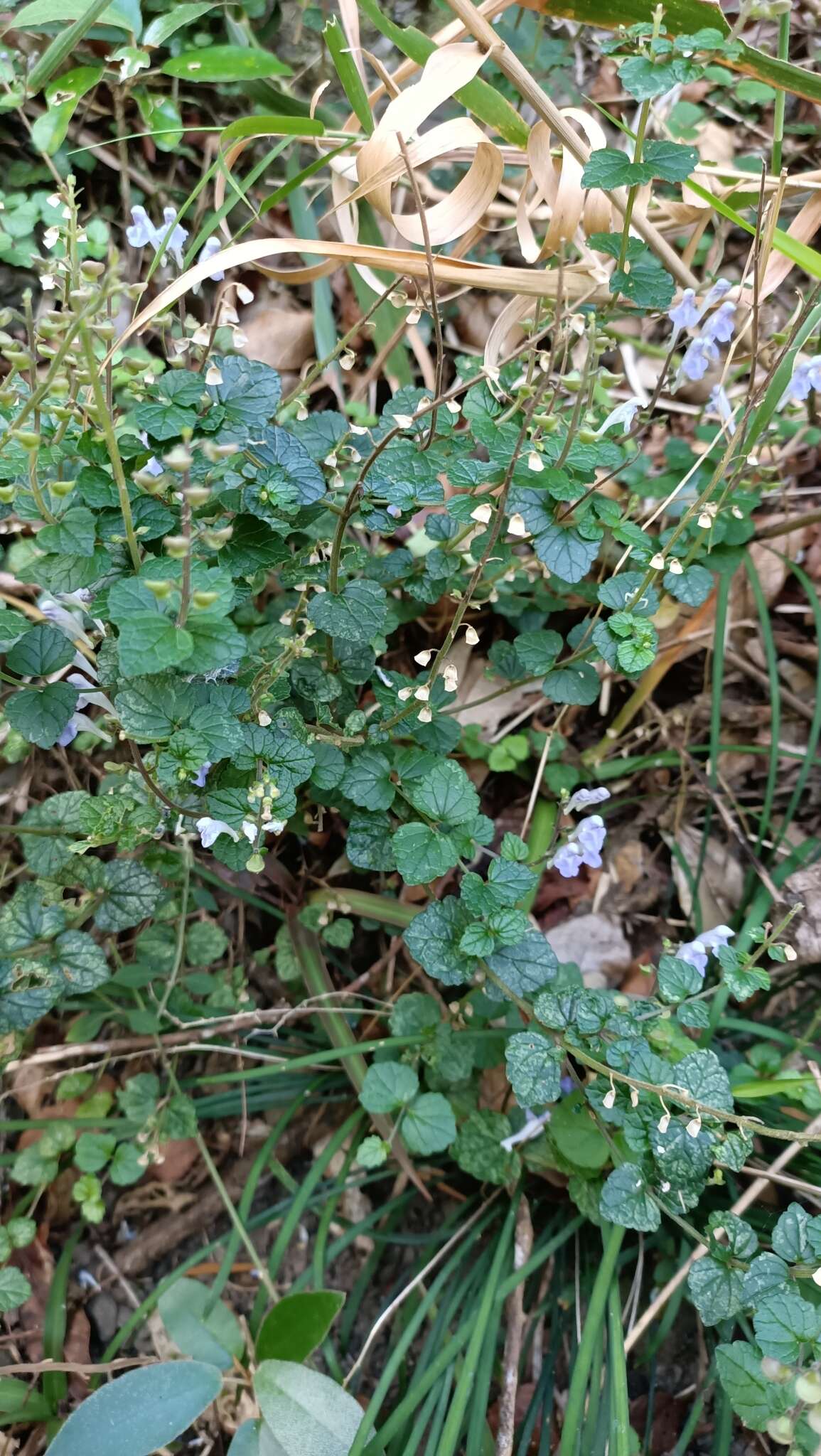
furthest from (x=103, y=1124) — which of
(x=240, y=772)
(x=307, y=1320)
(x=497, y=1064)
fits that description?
(x=240, y=772)

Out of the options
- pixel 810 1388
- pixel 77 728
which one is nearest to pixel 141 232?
pixel 77 728

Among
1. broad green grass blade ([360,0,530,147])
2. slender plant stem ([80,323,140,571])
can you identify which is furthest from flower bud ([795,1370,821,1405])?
broad green grass blade ([360,0,530,147])

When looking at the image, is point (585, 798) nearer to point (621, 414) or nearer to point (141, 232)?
point (621, 414)

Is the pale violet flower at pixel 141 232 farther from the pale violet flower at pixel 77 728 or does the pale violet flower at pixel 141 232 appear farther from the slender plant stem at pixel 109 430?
the pale violet flower at pixel 77 728

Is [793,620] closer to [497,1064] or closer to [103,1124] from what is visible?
[497,1064]

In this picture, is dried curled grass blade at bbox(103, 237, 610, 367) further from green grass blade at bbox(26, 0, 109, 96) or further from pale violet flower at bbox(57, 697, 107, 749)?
pale violet flower at bbox(57, 697, 107, 749)
